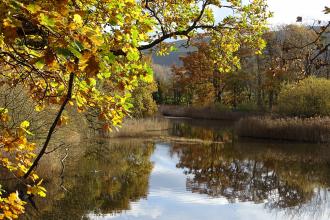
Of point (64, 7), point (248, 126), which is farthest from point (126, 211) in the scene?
point (248, 126)

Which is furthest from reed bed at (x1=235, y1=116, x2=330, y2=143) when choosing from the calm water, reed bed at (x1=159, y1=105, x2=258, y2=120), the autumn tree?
the autumn tree

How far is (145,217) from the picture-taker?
11.7 m

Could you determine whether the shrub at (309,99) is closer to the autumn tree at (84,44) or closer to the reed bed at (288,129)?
the reed bed at (288,129)

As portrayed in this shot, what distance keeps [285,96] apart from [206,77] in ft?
61.4

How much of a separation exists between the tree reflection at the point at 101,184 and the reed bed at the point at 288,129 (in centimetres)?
987

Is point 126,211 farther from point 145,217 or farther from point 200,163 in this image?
point 200,163

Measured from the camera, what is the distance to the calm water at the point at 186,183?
Answer: 40.4 ft

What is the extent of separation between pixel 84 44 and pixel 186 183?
14.3m

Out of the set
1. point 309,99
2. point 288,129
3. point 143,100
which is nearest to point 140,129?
point 143,100

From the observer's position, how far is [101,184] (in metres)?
14.5

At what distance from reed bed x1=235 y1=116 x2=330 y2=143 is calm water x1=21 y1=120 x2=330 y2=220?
2394 mm

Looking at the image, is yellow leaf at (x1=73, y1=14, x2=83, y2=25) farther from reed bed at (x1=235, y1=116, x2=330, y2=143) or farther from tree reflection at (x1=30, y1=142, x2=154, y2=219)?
reed bed at (x1=235, y1=116, x2=330, y2=143)

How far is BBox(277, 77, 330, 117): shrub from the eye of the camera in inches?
1155

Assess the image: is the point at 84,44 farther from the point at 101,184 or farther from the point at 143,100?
the point at 143,100
